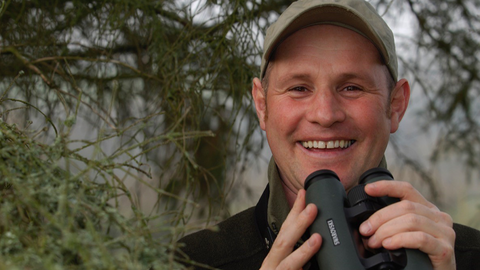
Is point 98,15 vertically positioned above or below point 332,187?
above

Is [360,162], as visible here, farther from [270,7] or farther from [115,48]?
[115,48]

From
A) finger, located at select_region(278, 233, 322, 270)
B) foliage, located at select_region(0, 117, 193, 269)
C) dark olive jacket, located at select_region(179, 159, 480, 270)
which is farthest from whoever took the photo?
dark olive jacket, located at select_region(179, 159, 480, 270)

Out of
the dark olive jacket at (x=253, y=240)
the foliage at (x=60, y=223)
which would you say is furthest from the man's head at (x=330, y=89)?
the foliage at (x=60, y=223)

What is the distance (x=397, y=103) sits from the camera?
1.63 m

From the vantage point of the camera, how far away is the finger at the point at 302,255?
1.08 m

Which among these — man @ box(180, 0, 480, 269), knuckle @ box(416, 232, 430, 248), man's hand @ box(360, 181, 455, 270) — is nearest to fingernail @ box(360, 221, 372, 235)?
man's hand @ box(360, 181, 455, 270)

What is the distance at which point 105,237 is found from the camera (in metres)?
0.67

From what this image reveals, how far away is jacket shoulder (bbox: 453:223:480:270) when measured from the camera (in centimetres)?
161

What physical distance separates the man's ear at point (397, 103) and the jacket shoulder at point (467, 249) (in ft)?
1.44

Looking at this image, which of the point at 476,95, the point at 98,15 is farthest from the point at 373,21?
the point at 476,95

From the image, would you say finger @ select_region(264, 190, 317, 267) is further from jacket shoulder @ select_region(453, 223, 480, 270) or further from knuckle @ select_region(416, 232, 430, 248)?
jacket shoulder @ select_region(453, 223, 480, 270)

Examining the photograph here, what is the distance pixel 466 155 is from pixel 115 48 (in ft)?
6.81

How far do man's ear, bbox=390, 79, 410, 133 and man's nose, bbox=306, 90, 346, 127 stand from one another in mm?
→ 258

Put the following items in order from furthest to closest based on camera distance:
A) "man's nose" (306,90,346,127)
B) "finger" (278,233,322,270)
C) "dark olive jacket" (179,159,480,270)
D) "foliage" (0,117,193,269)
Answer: "dark olive jacket" (179,159,480,270)
"man's nose" (306,90,346,127)
"finger" (278,233,322,270)
"foliage" (0,117,193,269)
